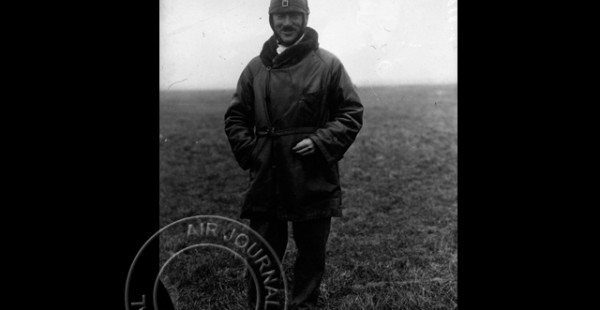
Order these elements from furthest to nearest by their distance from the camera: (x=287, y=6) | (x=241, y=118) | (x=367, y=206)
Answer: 1. (x=367, y=206)
2. (x=241, y=118)
3. (x=287, y=6)

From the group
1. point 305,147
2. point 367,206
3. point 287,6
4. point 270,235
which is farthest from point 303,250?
point 367,206

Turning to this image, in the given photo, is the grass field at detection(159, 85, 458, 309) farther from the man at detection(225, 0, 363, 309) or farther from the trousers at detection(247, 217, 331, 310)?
the man at detection(225, 0, 363, 309)

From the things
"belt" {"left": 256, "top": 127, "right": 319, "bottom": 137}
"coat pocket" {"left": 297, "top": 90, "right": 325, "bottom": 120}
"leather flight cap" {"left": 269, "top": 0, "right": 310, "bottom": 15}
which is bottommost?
"belt" {"left": 256, "top": 127, "right": 319, "bottom": 137}

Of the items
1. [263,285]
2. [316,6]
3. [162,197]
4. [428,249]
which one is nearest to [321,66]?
[316,6]

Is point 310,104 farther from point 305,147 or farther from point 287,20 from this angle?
point 287,20

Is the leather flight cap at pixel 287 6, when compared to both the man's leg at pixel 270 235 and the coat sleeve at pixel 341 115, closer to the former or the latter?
the coat sleeve at pixel 341 115

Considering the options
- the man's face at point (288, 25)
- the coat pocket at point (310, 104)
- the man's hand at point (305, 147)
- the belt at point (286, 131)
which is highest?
the man's face at point (288, 25)

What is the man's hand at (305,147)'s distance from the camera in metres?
2.98

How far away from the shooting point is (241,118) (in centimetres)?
311

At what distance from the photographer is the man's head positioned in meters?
2.99

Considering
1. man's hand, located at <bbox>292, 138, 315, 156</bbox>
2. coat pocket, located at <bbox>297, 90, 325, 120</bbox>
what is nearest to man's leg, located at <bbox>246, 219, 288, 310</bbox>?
man's hand, located at <bbox>292, 138, 315, 156</bbox>

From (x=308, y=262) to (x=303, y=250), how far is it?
9cm

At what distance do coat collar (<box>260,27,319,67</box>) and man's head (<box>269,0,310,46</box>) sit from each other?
1.9 inches

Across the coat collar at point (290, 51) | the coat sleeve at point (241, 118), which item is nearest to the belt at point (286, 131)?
the coat sleeve at point (241, 118)
